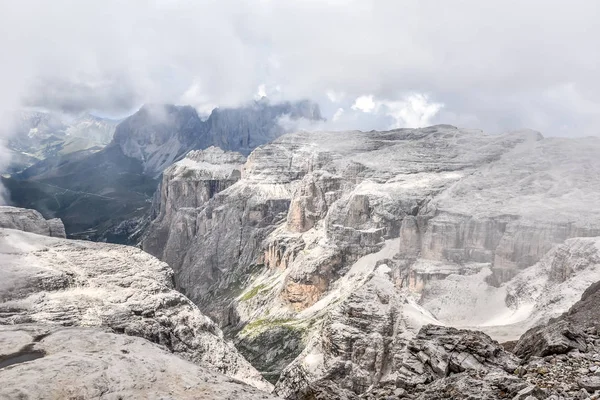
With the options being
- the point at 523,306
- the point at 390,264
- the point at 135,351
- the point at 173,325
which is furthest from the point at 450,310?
the point at 135,351

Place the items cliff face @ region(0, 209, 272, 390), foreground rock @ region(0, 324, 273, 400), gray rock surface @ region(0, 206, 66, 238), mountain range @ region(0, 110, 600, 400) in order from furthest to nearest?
gray rock surface @ region(0, 206, 66, 238)
cliff face @ region(0, 209, 272, 390)
foreground rock @ region(0, 324, 273, 400)
mountain range @ region(0, 110, 600, 400)

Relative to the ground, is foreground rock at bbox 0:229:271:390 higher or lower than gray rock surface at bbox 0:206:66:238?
lower

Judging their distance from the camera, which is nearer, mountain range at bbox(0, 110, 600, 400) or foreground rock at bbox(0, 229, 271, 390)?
mountain range at bbox(0, 110, 600, 400)

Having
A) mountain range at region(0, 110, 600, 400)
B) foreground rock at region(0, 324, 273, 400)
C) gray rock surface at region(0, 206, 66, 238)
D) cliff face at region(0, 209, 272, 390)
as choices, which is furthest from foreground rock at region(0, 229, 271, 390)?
gray rock surface at region(0, 206, 66, 238)

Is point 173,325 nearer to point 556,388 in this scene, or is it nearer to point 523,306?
point 556,388

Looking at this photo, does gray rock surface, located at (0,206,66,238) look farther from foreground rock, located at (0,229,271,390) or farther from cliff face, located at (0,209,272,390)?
foreground rock, located at (0,229,271,390)

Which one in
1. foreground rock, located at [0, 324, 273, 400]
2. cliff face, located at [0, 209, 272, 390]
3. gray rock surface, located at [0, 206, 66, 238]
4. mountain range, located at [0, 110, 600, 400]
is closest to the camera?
mountain range, located at [0, 110, 600, 400]

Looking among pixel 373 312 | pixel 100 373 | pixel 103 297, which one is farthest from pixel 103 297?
pixel 373 312
